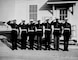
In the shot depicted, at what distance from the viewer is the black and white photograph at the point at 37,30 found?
48.0 inches

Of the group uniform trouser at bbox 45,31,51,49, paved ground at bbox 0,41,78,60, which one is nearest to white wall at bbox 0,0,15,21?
paved ground at bbox 0,41,78,60

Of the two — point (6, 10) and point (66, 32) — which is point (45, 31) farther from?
point (6, 10)

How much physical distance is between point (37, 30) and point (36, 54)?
0.75 feet

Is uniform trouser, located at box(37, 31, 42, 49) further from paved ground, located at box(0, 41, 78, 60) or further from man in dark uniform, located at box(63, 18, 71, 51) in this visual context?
man in dark uniform, located at box(63, 18, 71, 51)

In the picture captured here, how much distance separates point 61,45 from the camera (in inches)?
60.3

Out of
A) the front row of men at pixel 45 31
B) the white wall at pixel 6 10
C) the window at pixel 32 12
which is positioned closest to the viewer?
the white wall at pixel 6 10

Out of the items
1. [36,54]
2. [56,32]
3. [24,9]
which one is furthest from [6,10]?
[56,32]

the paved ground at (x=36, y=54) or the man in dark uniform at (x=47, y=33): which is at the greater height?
the man in dark uniform at (x=47, y=33)

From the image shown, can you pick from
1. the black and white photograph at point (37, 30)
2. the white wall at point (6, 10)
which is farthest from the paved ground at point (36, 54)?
the white wall at point (6, 10)

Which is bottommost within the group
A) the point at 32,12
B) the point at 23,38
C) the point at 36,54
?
the point at 36,54

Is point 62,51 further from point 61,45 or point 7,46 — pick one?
point 7,46

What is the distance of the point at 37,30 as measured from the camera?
4.86ft

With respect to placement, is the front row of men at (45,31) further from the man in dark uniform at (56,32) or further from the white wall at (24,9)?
the white wall at (24,9)

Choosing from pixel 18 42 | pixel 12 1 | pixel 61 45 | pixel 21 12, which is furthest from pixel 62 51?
pixel 12 1
